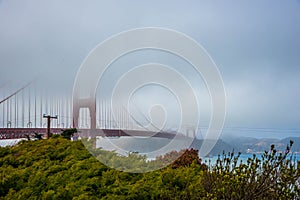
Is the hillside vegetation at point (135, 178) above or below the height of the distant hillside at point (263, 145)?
below

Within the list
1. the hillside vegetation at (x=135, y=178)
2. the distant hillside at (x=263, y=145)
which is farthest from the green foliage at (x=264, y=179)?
the distant hillside at (x=263, y=145)

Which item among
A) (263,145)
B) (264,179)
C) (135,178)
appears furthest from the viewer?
(263,145)

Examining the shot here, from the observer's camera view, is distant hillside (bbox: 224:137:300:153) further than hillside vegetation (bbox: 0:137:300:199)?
Yes

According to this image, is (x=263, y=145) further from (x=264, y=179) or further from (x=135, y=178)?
(x=264, y=179)

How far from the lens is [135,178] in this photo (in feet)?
11.5

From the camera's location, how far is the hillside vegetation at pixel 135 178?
2532mm

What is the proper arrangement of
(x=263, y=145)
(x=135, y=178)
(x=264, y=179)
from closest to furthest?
(x=264, y=179) < (x=135, y=178) < (x=263, y=145)

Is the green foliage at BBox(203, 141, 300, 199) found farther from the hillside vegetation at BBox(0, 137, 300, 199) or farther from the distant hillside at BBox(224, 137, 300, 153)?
the distant hillside at BBox(224, 137, 300, 153)

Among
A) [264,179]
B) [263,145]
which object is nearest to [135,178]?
[264,179]

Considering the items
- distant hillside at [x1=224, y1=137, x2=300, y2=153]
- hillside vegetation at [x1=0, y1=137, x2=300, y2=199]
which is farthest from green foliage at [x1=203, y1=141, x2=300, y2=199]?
distant hillside at [x1=224, y1=137, x2=300, y2=153]

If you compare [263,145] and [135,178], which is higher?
[263,145]

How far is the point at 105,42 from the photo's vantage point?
15.8ft

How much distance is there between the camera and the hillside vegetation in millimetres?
2532

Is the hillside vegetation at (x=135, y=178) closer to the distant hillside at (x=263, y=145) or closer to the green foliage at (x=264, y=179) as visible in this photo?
the green foliage at (x=264, y=179)
